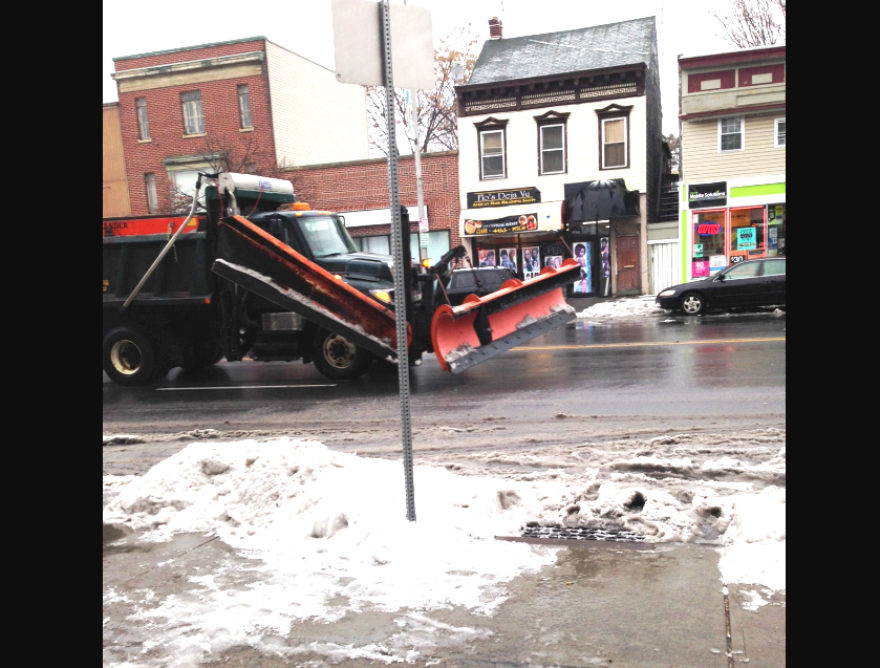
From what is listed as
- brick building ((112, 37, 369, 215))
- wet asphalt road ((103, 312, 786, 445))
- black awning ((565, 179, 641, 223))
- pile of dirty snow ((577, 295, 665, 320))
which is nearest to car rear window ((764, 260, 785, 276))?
pile of dirty snow ((577, 295, 665, 320))

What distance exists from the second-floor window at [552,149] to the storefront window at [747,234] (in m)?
6.21

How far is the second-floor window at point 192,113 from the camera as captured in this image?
105 ft

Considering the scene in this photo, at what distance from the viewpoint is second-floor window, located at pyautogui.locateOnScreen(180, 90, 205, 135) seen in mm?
31875

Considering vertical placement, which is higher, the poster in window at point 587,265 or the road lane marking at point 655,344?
the poster in window at point 587,265

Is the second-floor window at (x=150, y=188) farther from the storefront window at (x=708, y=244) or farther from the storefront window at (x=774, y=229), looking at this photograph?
the storefront window at (x=774, y=229)

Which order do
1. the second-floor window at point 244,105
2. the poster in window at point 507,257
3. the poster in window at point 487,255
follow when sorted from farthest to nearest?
1. the second-floor window at point 244,105
2. the poster in window at point 487,255
3. the poster in window at point 507,257

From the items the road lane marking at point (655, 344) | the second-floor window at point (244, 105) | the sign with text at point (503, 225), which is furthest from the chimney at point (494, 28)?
the road lane marking at point (655, 344)

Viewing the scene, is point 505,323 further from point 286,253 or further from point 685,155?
point 685,155

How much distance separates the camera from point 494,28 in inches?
1227

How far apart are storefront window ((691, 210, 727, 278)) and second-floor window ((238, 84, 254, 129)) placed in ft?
59.6

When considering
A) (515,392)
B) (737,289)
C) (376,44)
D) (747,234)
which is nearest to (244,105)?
(747,234)

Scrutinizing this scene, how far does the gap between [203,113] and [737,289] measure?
23037 mm

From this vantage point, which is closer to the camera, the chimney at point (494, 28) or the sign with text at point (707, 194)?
the sign with text at point (707, 194)

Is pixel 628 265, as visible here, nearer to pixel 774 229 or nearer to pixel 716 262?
pixel 716 262
